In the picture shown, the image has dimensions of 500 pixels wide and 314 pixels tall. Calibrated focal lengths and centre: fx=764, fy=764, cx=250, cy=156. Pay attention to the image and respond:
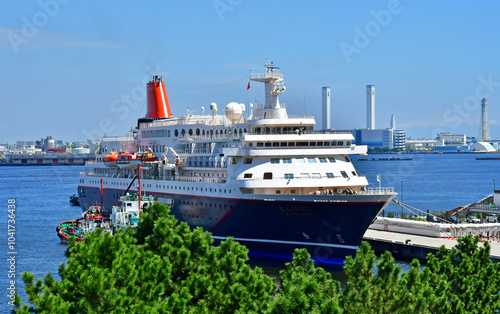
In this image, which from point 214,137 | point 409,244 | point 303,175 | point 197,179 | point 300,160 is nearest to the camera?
point 303,175

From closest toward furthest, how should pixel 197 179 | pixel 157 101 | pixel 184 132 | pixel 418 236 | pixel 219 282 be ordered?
pixel 219 282 → pixel 197 179 → pixel 418 236 → pixel 184 132 → pixel 157 101

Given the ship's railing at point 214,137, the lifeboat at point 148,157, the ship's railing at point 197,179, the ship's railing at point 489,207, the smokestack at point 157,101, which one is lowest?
the ship's railing at point 489,207

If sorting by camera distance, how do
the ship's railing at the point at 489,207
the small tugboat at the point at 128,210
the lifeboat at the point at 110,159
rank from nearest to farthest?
the small tugboat at the point at 128,210 → the ship's railing at the point at 489,207 → the lifeboat at the point at 110,159

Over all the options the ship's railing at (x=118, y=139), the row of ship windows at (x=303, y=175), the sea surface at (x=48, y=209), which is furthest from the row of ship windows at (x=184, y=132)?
the sea surface at (x=48, y=209)

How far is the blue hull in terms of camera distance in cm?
3931

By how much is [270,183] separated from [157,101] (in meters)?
21.5

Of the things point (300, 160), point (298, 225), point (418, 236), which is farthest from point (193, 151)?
point (418, 236)

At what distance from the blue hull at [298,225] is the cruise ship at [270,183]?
5 centimetres

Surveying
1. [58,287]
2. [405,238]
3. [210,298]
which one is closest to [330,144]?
[405,238]

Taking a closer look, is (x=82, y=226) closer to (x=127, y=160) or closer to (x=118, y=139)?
(x=127, y=160)

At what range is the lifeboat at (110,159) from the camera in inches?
2206

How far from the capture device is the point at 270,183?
40.8 metres

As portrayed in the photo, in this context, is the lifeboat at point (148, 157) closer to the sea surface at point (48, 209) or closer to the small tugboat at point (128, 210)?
the small tugboat at point (128, 210)

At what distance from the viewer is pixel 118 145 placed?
5997cm
